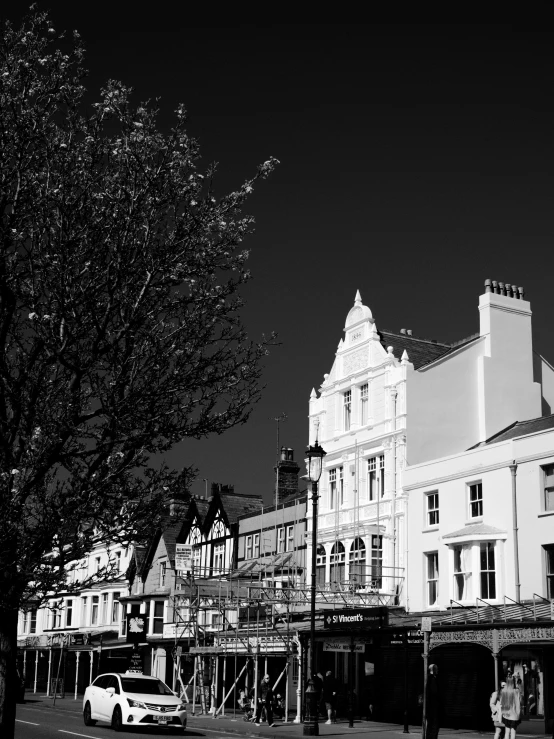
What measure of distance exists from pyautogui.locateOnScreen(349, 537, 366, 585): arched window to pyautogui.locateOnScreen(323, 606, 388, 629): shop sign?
615 centimetres

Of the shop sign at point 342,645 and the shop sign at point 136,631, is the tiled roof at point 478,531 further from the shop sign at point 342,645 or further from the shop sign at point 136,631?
the shop sign at point 136,631

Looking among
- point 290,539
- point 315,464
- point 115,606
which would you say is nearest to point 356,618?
point 315,464

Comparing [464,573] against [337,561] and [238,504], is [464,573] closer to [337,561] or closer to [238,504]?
[337,561]

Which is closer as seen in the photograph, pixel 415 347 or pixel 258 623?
pixel 258 623

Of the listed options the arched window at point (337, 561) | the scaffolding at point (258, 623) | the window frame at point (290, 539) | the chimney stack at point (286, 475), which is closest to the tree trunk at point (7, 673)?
the scaffolding at point (258, 623)

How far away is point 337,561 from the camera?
41031 millimetres

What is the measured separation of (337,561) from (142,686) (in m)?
15.6

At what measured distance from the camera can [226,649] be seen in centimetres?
3622

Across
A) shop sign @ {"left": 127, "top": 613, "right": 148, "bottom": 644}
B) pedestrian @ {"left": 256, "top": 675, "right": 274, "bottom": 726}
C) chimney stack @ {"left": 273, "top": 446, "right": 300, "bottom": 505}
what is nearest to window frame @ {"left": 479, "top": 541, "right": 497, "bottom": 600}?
pedestrian @ {"left": 256, "top": 675, "right": 274, "bottom": 726}

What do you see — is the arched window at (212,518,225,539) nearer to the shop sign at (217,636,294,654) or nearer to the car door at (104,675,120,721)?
the shop sign at (217,636,294,654)

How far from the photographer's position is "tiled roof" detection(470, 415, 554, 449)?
3525 centimetres

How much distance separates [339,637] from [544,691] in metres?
8.42

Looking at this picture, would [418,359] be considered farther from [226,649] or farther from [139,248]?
[139,248]

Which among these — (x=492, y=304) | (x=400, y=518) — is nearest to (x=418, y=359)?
(x=492, y=304)
